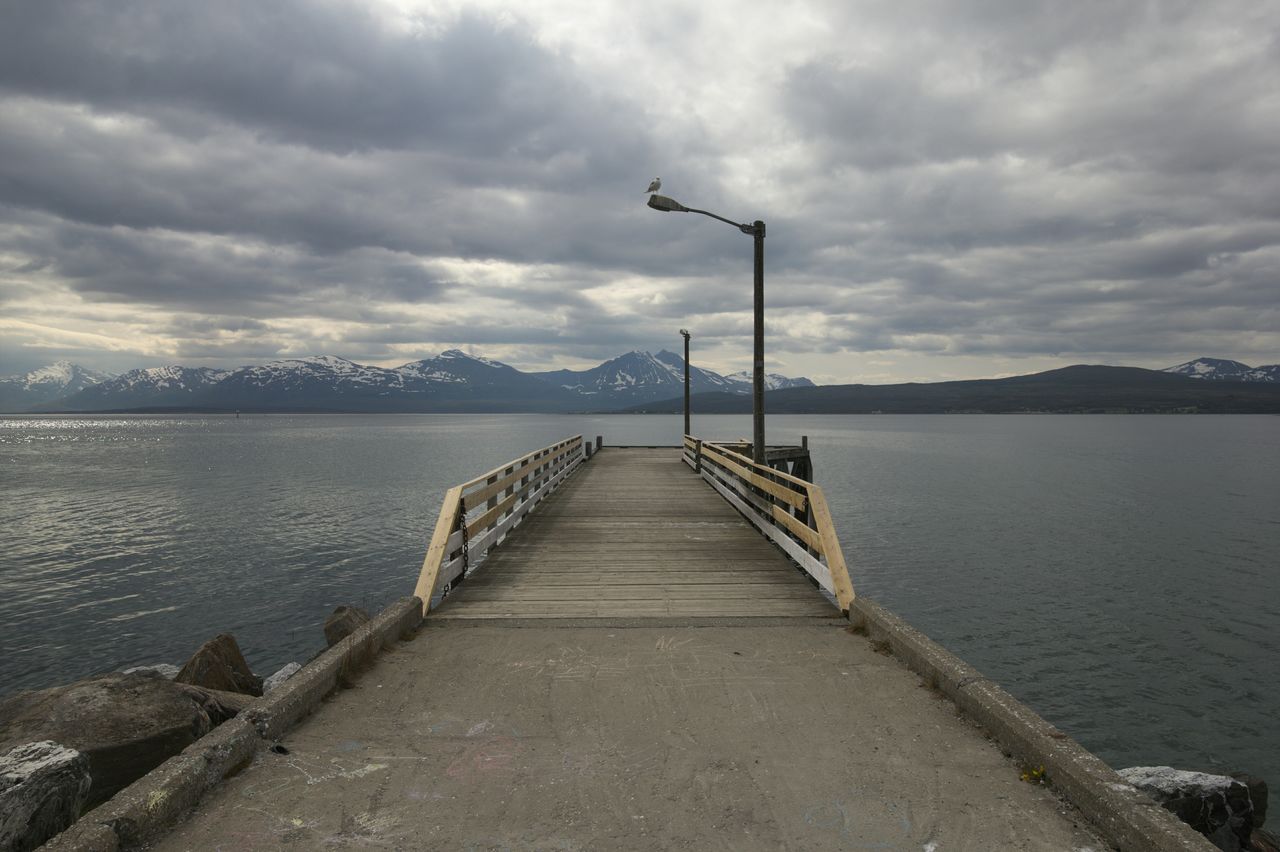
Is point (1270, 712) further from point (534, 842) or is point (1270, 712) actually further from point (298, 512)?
point (298, 512)

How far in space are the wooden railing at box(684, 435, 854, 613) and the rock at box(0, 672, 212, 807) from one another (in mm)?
6739

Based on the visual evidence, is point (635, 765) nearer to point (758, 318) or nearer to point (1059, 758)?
point (1059, 758)

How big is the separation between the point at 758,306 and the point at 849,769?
11.2 meters

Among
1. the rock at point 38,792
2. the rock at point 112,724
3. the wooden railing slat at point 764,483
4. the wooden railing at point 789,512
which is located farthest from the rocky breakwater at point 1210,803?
the rock at point 112,724

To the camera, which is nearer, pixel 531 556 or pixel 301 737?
pixel 301 737

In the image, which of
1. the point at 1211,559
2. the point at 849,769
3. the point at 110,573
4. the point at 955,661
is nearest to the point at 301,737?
the point at 849,769

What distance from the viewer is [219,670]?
10.5 m

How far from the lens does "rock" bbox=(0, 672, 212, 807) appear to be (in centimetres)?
622

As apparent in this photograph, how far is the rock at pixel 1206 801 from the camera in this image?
7.15 metres

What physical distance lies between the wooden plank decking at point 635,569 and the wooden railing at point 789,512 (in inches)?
10.2

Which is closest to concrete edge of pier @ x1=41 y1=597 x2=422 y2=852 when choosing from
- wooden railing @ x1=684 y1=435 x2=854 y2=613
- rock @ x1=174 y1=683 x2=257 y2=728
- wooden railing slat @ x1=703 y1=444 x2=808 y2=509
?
rock @ x1=174 y1=683 x2=257 y2=728

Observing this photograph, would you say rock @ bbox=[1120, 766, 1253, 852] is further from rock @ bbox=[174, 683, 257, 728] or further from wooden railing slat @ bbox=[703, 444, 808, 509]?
rock @ bbox=[174, 683, 257, 728]

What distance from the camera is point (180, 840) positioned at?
142 inches

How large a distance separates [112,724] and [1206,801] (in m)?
10.6
